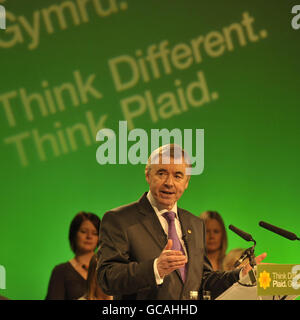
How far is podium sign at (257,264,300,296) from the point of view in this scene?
2672 millimetres

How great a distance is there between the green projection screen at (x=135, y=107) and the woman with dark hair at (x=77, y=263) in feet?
0.68

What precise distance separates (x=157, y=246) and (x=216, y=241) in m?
2.04

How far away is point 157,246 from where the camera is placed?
2.81m

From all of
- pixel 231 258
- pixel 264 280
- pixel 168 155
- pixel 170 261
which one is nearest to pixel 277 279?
A: pixel 264 280

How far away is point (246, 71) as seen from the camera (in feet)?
17.5

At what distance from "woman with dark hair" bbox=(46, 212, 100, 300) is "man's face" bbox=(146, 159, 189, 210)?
1.84m

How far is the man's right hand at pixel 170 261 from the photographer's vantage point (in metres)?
2.50

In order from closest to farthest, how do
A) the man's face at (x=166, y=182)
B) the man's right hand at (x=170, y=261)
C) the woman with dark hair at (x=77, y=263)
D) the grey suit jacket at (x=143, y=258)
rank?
the man's right hand at (x=170, y=261) < the grey suit jacket at (x=143, y=258) < the man's face at (x=166, y=182) < the woman with dark hair at (x=77, y=263)

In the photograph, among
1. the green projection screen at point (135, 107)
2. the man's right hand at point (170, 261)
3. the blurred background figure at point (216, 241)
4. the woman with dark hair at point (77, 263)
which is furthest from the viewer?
the green projection screen at point (135, 107)
